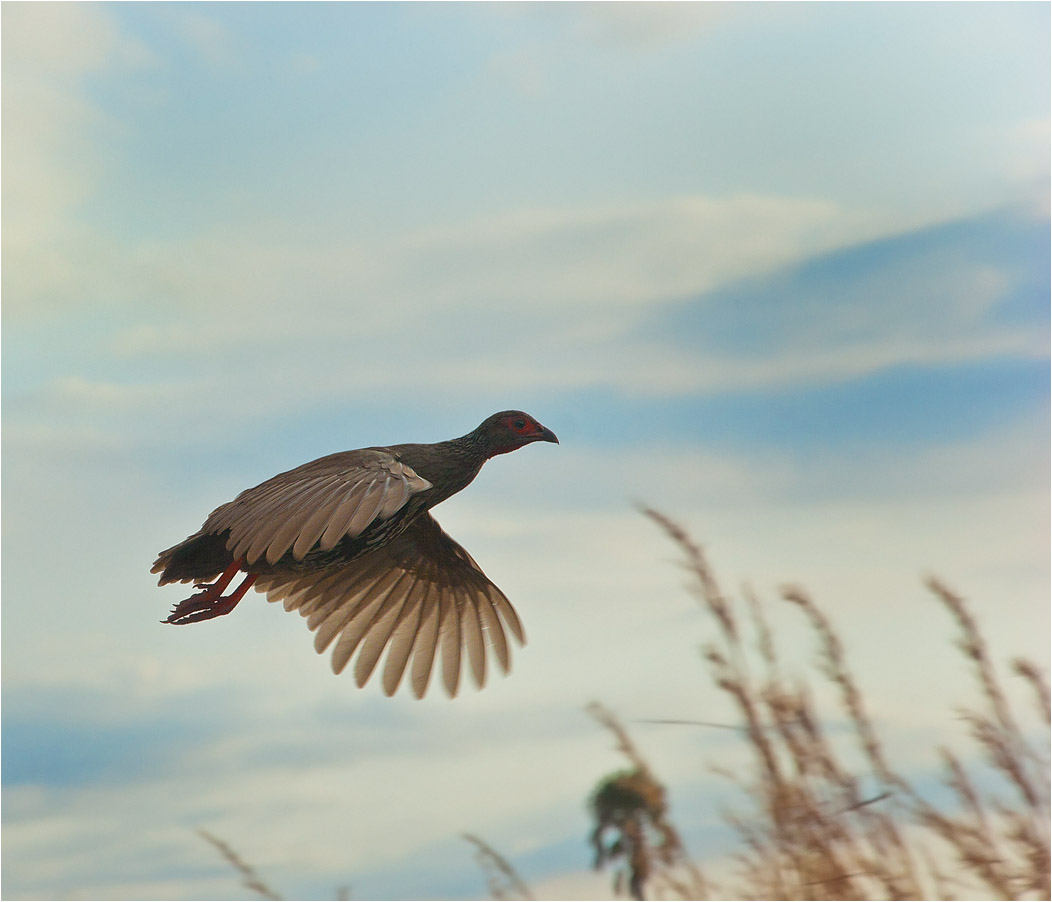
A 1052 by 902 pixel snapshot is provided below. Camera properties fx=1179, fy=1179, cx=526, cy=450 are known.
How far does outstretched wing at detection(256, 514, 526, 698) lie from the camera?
Answer: 663 centimetres

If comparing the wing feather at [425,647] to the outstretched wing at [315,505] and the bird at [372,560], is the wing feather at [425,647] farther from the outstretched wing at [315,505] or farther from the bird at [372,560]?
the outstretched wing at [315,505]

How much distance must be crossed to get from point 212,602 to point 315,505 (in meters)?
0.92

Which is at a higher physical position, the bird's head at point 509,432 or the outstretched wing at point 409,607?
the bird's head at point 509,432

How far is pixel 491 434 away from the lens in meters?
5.95

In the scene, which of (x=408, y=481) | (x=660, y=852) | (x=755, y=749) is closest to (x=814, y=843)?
(x=755, y=749)

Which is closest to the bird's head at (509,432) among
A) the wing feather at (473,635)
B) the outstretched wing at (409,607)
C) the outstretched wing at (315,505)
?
the outstretched wing at (315,505)

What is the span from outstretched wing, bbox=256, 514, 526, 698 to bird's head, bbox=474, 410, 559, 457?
0.93m

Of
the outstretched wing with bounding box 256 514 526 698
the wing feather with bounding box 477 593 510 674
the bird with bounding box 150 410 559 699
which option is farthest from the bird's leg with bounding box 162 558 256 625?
the wing feather with bounding box 477 593 510 674

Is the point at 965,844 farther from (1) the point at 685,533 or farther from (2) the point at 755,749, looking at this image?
(1) the point at 685,533

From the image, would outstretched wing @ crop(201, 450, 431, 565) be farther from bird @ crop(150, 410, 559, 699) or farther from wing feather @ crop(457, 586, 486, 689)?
wing feather @ crop(457, 586, 486, 689)

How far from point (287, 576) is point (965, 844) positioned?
3.94 metres

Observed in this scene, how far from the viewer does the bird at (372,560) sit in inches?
193

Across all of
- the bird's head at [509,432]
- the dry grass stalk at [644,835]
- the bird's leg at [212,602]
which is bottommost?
the dry grass stalk at [644,835]

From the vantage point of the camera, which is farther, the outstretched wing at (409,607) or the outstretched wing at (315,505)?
the outstretched wing at (409,607)
